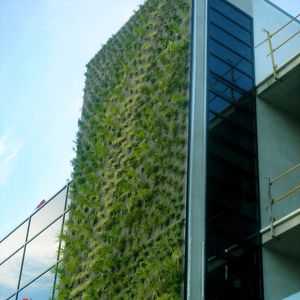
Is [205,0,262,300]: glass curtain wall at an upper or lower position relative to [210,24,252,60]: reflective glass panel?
lower

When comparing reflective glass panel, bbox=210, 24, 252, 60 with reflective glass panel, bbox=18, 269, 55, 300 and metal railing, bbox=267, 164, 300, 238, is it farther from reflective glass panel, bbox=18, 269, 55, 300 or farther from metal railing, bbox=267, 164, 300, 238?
reflective glass panel, bbox=18, 269, 55, 300

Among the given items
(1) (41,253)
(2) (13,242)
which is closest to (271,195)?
(1) (41,253)

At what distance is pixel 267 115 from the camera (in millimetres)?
14719

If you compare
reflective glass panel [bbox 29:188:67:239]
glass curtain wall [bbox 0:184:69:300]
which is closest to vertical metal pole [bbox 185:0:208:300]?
glass curtain wall [bbox 0:184:69:300]

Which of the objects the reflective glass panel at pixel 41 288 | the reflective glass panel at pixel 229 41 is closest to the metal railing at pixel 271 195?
the reflective glass panel at pixel 229 41

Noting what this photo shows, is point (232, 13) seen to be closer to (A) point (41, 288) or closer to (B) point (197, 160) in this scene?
(B) point (197, 160)

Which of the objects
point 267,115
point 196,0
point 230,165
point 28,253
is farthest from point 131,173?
point 28,253

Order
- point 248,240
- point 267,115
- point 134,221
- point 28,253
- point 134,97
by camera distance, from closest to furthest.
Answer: point 248,240 → point 134,221 → point 267,115 → point 134,97 → point 28,253

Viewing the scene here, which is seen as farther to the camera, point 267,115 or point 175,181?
point 267,115

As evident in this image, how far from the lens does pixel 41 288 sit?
17.4m

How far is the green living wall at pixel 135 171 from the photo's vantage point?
12.6m

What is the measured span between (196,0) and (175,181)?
484 centimetres

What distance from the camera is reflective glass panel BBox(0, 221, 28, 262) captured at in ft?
67.9

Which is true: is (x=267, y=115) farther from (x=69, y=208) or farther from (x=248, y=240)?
(x=69, y=208)
